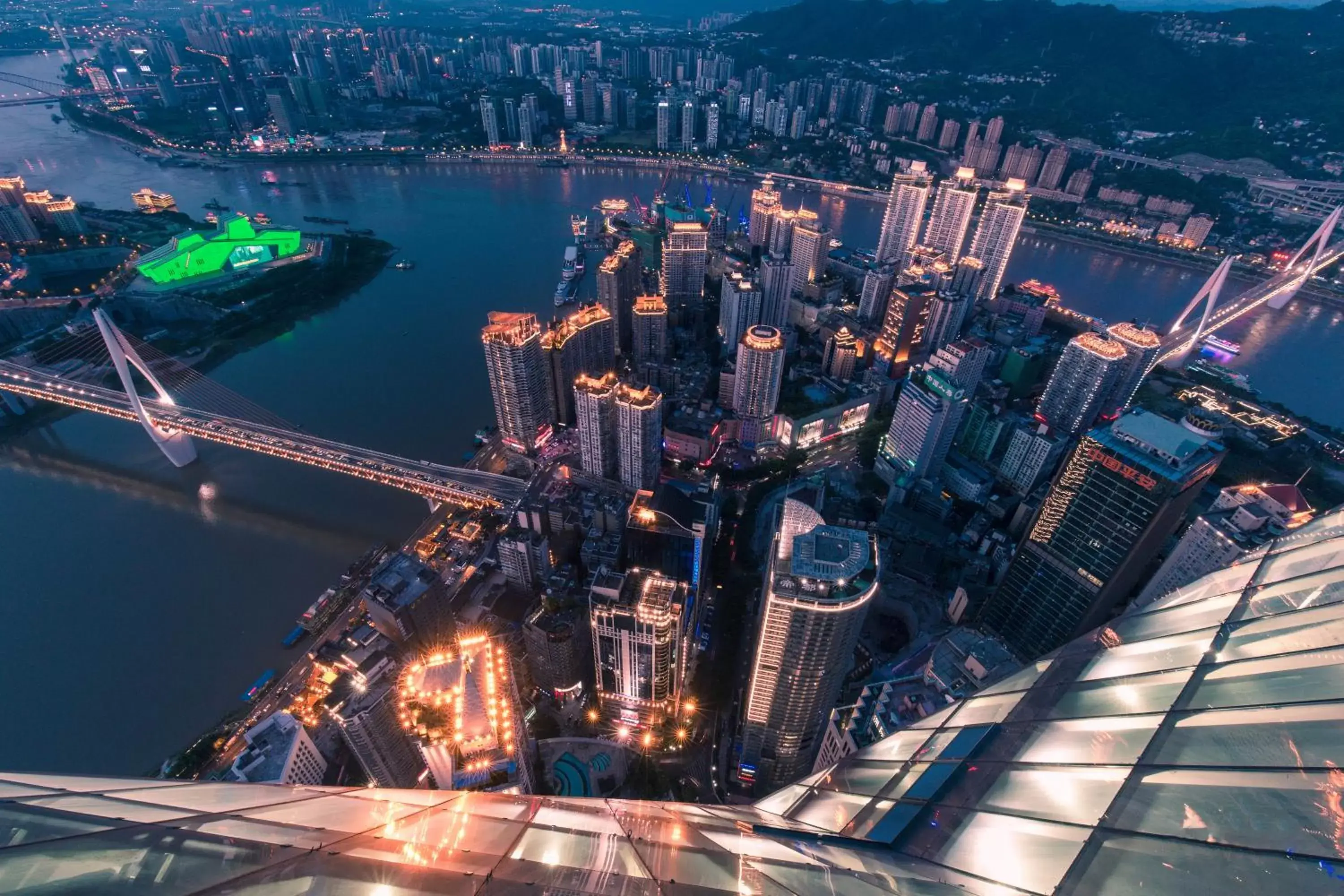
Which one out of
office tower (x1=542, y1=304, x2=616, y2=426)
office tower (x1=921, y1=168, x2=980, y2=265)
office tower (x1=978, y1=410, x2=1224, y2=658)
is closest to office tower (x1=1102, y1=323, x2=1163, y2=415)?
office tower (x1=978, y1=410, x2=1224, y2=658)

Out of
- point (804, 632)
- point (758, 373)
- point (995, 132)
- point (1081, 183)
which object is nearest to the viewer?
point (804, 632)

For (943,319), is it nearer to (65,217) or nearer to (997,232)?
(997,232)

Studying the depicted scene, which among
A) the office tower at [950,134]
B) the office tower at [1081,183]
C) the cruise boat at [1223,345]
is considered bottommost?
the cruise boat at [1223,345]

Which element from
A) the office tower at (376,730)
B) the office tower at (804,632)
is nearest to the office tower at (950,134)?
the office tower at (804,632)

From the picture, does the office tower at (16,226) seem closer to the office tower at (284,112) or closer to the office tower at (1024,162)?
the office tower at (284,112)

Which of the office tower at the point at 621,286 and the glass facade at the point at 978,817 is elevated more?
the glass facade at the point at 978,817

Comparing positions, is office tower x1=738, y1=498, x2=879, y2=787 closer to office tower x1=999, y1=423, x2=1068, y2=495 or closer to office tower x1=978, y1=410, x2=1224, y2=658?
office tower x1=978, y1=410, x2=1224, y2=658

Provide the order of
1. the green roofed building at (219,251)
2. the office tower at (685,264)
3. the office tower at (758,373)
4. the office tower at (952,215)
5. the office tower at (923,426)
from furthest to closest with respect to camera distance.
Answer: the office tower at (952,215)
the green roofed building at (219,251)
the office tower at (685,264)
the office tower at (758,373)
the office tower at (923,426)

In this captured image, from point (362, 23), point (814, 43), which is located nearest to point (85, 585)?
point (814, 43)

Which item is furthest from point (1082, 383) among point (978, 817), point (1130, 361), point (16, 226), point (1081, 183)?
point (16, 226)
